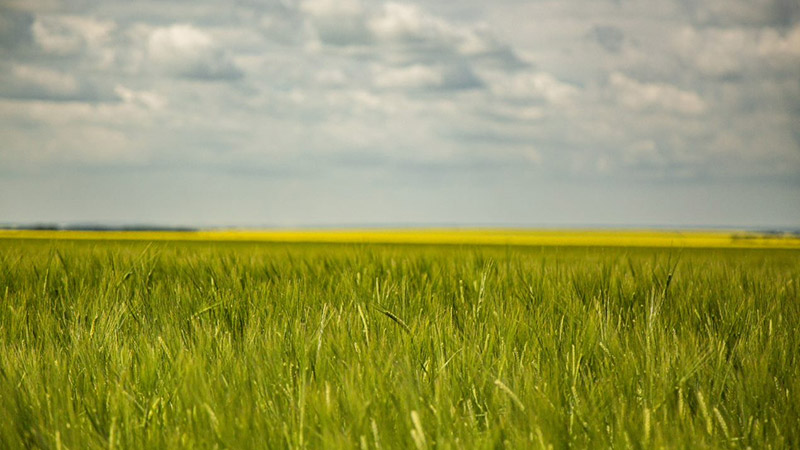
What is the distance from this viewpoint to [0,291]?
4.65 m

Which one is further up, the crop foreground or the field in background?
the field in background

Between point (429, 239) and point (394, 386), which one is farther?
Result: point (429, 239)

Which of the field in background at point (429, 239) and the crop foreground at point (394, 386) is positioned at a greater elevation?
the field in background at point (429, 239)

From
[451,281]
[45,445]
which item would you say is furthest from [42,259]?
[45,445]

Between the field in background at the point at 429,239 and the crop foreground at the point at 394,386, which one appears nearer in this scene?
the crop foreground at the point at 394,386

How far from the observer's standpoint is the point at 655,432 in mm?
1771

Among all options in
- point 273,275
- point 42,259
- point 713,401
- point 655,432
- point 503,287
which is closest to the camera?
point 655,432

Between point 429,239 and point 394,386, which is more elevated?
point 429,239

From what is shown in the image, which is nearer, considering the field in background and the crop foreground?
the crop foreground

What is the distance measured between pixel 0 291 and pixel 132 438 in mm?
3480

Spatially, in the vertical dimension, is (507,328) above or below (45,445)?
above

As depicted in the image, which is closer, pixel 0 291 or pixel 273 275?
pixel 0 291

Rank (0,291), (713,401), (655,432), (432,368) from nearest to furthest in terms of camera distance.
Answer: (655,432), (713,401), (432,368), (0,291)

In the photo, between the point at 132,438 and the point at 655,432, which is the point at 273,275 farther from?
the point at 655,432
